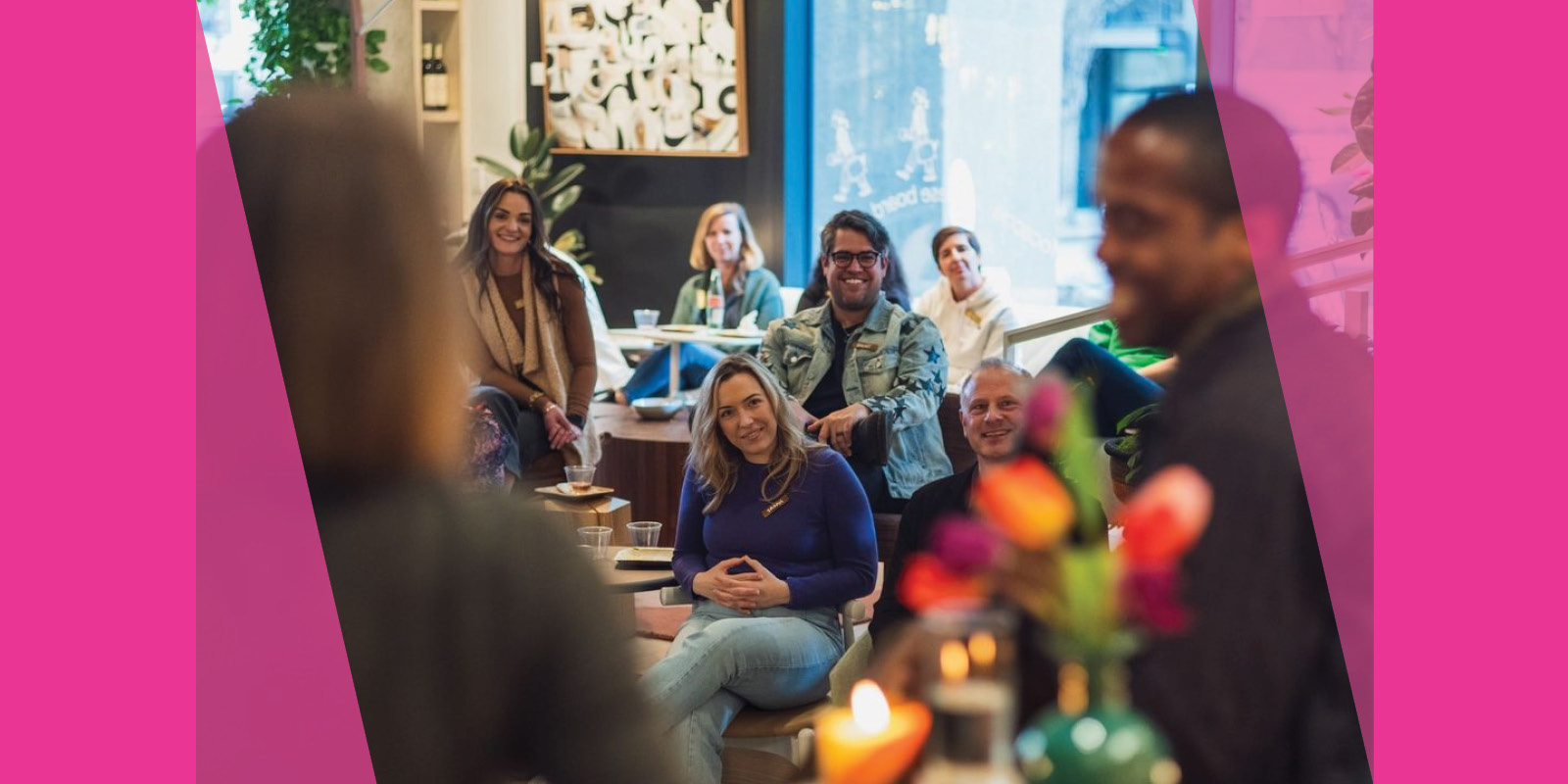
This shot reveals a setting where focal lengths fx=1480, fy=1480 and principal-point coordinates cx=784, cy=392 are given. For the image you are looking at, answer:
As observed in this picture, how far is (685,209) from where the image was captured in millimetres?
8438

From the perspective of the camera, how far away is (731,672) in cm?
301

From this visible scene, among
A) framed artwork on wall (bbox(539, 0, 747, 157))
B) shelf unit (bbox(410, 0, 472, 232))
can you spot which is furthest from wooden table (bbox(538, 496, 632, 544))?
framed artwork on wall (bbox(539, 0, 747, 157))

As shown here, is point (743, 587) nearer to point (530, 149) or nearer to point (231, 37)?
point (231, 37)

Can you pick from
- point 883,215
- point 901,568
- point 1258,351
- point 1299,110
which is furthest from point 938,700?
point 883,215

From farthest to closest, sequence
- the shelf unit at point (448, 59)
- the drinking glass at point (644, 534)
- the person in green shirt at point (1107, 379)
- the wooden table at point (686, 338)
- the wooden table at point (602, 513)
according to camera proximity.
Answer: the shelf unit at point (448, 59), the wooden table at point (686, 338), the wooden table at point (602, 513), the drinking glass at point (644, 534), the person in green shirt at point (1107, 379)

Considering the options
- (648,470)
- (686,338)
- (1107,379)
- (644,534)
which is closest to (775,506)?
(644,534)

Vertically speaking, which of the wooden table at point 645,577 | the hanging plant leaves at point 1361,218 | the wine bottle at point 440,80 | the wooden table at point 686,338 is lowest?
the wooden table at point 645,577

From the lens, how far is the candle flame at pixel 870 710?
0.58m

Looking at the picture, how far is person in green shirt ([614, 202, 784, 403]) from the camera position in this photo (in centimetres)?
701

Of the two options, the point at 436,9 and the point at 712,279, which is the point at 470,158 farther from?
the point at 712,279

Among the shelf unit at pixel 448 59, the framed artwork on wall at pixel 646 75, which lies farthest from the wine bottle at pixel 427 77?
the framed artwork on wall at pixel 646 75

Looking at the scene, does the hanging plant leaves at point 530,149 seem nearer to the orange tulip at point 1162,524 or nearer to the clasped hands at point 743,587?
the clasped hands at point 743,587

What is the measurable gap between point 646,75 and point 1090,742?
26.1ft

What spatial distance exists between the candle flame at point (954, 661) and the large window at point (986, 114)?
662cm
